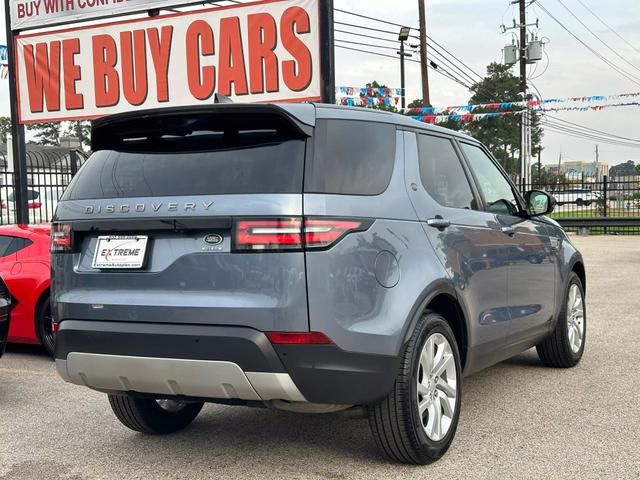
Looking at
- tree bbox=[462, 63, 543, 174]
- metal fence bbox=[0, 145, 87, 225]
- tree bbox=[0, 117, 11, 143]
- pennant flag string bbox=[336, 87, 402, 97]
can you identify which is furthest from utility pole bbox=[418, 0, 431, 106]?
tree bbox=[0, 117, 11, 143]

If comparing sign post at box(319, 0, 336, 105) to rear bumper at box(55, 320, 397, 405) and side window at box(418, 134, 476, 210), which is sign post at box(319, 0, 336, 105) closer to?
side window at box(418, 134, 476, 210)

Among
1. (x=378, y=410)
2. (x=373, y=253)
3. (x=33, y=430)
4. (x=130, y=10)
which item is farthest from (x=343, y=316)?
(x=130, y=10)

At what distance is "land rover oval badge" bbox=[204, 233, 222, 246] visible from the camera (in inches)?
138

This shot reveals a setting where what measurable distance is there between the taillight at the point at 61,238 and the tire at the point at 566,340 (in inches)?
151

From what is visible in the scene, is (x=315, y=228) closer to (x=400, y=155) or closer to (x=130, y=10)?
(x=400, y=155)

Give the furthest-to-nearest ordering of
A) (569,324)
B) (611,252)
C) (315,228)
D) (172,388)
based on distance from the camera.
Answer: (611,252) → (569,324) → (172,388) → (315,228)

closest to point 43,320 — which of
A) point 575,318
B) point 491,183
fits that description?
point 491,183

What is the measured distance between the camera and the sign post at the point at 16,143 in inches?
510

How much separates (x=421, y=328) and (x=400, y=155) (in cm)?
92

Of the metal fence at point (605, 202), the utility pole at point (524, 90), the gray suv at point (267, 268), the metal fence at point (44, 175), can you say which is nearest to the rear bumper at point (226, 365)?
the gray suv at point (267, 268)

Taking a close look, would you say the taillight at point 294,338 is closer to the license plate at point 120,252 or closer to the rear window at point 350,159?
the rear window at point 350,159

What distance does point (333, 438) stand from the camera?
4.52m

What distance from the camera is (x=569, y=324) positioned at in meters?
6.29

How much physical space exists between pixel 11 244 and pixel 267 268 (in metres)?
5.17
